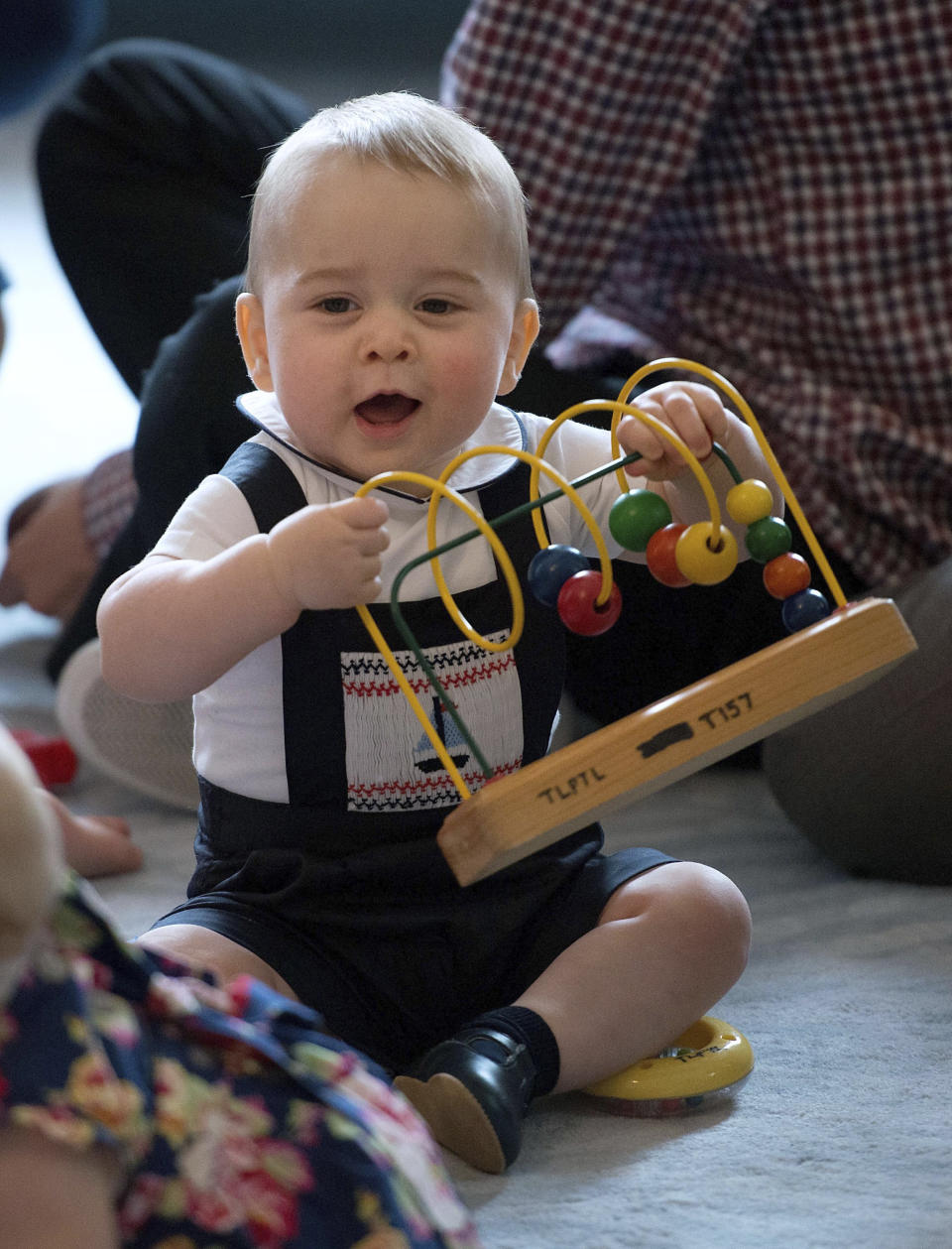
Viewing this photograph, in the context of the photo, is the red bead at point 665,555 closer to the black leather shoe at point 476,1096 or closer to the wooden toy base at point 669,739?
the wooden toy base at point 669,739

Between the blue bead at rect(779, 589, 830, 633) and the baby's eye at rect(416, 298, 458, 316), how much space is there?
0.25 m

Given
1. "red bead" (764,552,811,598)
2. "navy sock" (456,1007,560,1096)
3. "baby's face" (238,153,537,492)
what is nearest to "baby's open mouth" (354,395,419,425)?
"baby's face" (238,153,537,492)

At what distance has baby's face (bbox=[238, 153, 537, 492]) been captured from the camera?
78 centimetres

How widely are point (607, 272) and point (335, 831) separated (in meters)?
0.68

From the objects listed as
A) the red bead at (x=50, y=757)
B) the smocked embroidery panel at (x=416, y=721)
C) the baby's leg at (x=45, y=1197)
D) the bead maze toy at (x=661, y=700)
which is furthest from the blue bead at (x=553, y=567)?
the red bead at (x=50, y=757)

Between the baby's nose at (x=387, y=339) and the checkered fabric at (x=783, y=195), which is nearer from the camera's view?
the baby's nose at (x=387, y=339)

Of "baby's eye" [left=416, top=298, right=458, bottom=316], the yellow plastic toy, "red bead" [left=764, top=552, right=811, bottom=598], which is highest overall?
"baby's eye" [left=416, top=298, right=458, bottom=316]

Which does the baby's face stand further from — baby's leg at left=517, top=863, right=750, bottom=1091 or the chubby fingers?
baby's leg at left=517, top=863, right=750, bottom=1091

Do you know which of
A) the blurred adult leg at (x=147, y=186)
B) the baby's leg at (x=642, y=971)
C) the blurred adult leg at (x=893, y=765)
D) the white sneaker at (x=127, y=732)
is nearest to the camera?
the baby's leg at (x=642, y=971)

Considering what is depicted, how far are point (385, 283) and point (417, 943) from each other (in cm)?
37

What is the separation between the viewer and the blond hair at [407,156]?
0.79 meters

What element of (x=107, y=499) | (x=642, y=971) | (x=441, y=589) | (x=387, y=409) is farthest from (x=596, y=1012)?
(x=107, y=499)

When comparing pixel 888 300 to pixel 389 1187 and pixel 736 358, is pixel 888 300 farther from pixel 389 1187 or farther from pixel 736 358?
pixel 389 1187

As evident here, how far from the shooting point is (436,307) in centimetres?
81
